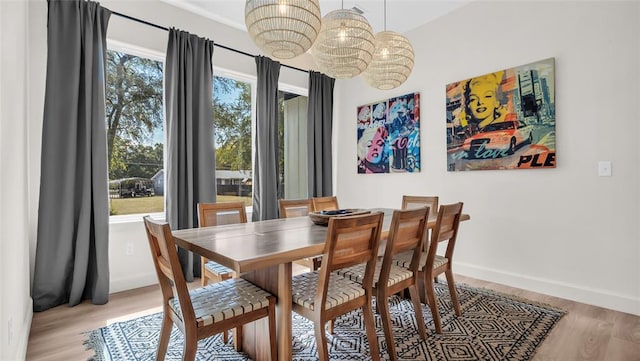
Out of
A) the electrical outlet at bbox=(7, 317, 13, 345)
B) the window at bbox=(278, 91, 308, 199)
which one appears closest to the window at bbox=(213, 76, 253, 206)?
the window at bbox=(278, 91, 308, 199)

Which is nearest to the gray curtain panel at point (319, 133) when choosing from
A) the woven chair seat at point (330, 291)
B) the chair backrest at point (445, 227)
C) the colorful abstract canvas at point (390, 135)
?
the colorful abstract canvas at point (390, 135)

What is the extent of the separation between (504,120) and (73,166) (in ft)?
12.6

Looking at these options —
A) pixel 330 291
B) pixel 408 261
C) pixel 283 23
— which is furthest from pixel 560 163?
pixel 283 23

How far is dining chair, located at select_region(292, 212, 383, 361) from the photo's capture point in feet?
5.01

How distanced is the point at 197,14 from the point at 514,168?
3.60m

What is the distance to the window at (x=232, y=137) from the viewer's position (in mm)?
3803

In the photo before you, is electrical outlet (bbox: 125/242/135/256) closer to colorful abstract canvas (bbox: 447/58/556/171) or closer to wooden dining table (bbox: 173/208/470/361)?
wooden dining table (bbox: 173/208/470/361)

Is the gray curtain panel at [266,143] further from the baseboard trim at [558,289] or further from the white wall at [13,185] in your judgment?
the baseboard trim at [558,289]

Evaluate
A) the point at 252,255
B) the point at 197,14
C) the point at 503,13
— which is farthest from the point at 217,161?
the point at 503,13

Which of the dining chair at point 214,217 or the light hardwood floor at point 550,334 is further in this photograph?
the dining chair at point 214,217

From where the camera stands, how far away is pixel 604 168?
2600mm

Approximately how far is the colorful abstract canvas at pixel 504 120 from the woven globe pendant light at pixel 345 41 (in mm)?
1647

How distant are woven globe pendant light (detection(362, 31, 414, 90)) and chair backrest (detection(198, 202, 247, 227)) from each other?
5.01ft

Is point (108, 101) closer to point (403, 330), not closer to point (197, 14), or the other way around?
point (197, 14)
